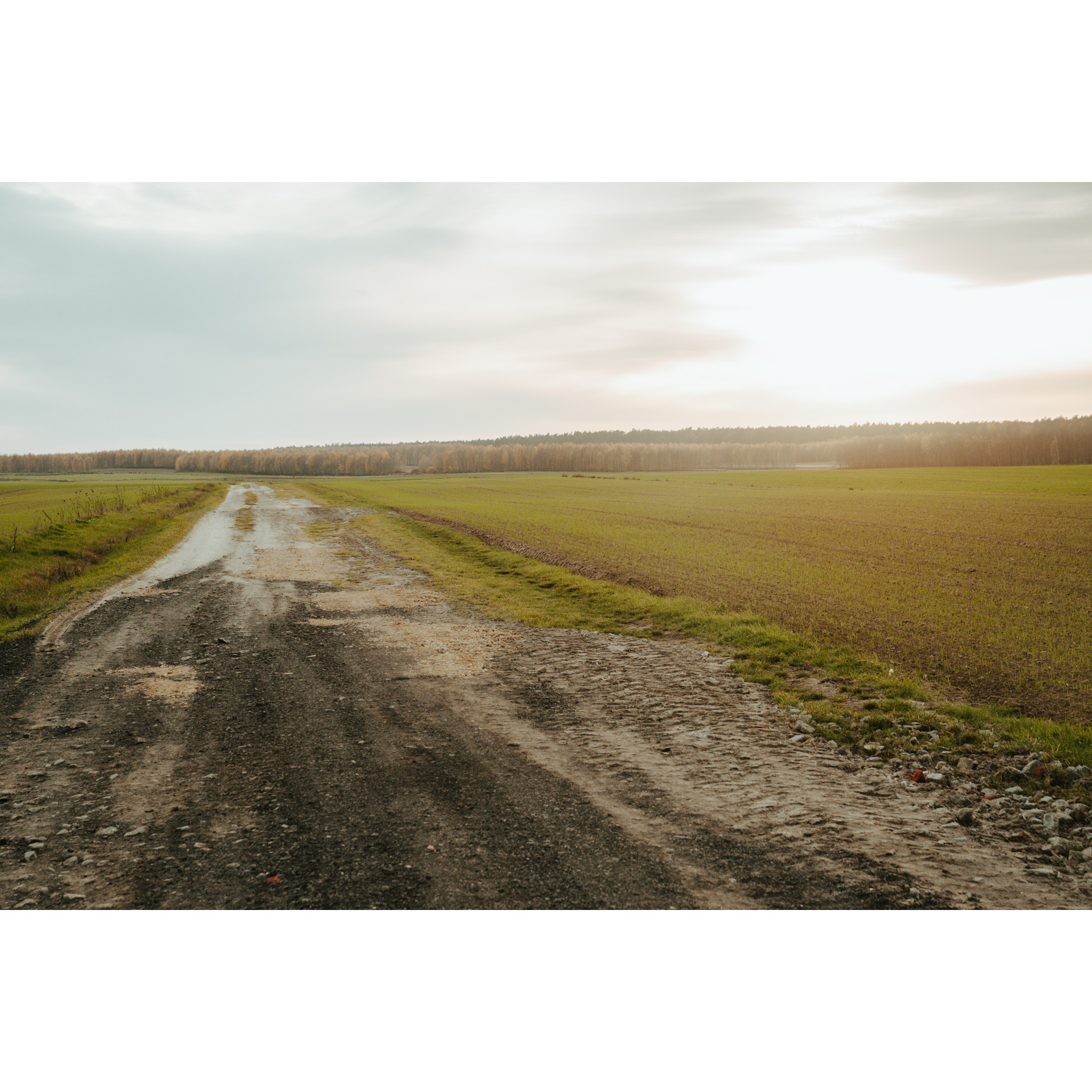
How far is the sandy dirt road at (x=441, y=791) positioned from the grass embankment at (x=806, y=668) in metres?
0.70

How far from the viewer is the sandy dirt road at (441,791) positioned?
499 centimetres

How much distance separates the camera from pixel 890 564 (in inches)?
840

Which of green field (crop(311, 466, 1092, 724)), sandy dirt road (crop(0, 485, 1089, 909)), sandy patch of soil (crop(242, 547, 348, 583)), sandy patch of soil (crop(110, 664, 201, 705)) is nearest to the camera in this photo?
sandy dirt road (crop(0, 485, 1089, 909))

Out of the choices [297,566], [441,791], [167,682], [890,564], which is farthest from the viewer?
[890,564]

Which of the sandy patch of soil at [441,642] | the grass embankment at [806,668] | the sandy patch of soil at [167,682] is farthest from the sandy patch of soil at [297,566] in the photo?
the sandy patch of soil at [167,682]

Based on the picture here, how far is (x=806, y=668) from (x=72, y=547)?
933 inches

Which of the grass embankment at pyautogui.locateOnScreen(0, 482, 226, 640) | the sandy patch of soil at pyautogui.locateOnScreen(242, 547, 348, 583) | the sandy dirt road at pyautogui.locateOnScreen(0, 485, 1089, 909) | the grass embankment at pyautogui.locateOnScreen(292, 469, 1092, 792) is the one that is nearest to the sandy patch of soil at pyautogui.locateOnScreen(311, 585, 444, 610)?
the grass embankment at pyautogui.locateOnScreen(292, 469, 1092, 792)

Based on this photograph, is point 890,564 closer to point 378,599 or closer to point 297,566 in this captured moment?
point 378,599

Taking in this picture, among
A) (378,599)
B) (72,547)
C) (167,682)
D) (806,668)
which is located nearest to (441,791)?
(167,682)

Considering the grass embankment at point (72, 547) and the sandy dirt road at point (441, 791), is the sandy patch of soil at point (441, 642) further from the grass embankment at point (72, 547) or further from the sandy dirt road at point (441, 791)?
the grass embankment at point (72, 547)

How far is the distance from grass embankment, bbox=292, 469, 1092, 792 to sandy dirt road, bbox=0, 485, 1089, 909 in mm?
702

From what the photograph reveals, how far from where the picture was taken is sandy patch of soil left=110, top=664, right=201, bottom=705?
366 inches

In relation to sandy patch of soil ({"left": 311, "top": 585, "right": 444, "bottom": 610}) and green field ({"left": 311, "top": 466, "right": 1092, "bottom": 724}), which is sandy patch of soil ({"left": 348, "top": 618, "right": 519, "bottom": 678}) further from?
green field ({"left": 311, "top": 466, "right": 1092, "bottom": 724})

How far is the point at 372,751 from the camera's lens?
7.49 metres
